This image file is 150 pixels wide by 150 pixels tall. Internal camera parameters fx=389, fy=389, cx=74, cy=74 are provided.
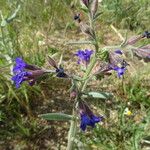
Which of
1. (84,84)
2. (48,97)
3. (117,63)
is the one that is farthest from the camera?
(48,97)

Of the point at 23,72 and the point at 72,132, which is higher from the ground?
the point at 23,72

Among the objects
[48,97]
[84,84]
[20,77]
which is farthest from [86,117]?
[48,97]

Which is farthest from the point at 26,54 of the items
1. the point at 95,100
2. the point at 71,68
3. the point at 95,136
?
the point at 95,136

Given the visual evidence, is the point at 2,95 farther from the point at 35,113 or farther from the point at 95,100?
the point at 95,100

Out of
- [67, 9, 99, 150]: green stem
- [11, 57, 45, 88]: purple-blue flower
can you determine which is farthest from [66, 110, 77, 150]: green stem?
[11, 57, 45, 88]: purple-blue flower

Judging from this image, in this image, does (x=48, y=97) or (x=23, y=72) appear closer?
(x=23, y=72)

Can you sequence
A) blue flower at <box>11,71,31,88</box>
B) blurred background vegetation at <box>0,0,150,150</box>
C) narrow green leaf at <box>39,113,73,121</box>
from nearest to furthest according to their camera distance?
blue flower at <box>11,71,31,88</box>
narrow green leaf at <box>39,113,73,121</box>
blurred background vegetation at <box>0,0,150,150</box>

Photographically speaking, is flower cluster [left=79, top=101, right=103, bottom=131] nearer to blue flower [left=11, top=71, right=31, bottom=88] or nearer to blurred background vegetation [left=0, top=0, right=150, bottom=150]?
blue flower [left=11, top=71, right=31, bottom=88]

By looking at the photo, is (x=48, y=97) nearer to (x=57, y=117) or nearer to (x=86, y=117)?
(x=57, y=117)
